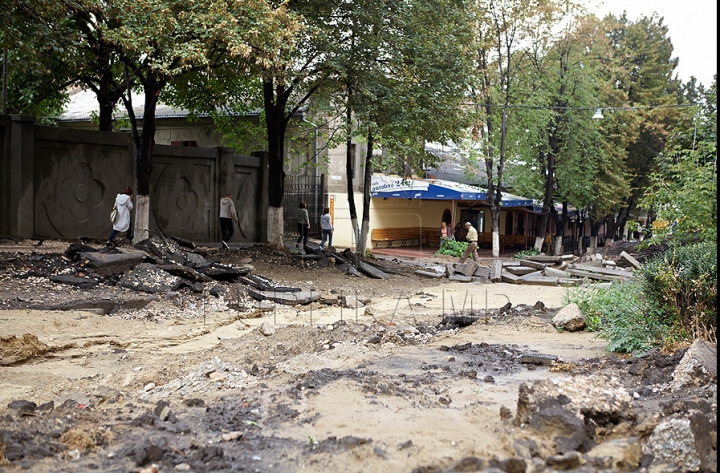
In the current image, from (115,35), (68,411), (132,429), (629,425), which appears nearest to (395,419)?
(629,425)

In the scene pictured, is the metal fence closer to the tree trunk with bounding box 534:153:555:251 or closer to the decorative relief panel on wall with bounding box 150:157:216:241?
the decorative relief panel on wall with bounding box 150:157:216:241

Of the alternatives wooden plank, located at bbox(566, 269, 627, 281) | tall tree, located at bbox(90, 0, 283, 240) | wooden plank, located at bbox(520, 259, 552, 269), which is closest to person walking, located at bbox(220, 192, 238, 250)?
tall tree, located at bbox(90, 0, 283, 240)

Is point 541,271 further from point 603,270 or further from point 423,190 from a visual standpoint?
point 423,190

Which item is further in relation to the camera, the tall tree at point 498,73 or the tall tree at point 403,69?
the tall tree at point 498,73

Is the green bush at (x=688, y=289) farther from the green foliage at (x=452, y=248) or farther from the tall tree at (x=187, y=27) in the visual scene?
the green foliage at (x=452, y=248)

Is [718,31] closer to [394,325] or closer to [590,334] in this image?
[590,334]

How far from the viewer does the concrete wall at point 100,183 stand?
55.1 feet

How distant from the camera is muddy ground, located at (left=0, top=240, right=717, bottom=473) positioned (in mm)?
4559

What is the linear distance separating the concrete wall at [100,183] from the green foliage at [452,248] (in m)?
8.20

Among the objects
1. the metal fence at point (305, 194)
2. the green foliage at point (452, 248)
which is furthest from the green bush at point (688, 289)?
the metal fence at point (305, 194)

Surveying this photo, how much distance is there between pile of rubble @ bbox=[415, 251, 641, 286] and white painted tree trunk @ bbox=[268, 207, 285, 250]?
13.6 feet

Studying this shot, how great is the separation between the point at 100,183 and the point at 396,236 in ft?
54.9

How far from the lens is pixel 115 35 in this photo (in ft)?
42.8

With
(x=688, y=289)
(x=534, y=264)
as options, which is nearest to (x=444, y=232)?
(x=534, y=264)
